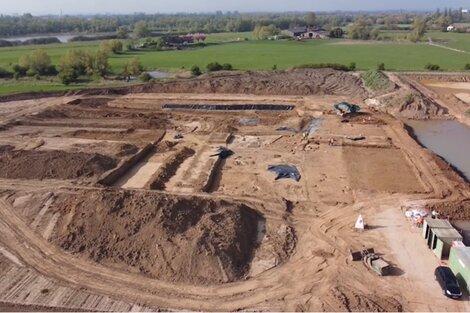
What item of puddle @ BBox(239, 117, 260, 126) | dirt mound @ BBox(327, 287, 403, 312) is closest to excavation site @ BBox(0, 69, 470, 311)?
dirt mound @ BBox(327, 287, 403, 312)

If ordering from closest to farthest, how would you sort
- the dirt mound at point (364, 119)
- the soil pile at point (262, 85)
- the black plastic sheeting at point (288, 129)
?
the black plastic sheeting at point (288, 129), the dirt mound at point (364, 119), the soil pile at point (262, 85)

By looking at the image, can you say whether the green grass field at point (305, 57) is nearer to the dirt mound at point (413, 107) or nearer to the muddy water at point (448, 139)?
the dirt mound at point (413, 107)

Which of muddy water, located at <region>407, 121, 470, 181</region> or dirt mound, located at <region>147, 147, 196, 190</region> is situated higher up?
dirt mound, located at <region>147, 147, 196, 190</region>

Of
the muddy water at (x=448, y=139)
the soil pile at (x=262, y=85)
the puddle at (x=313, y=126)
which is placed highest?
the soil pile at (x=262, y=85)

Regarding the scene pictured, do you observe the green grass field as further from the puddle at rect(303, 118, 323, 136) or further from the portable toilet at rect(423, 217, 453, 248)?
the portable toilet at rect(423, 217, 453, 248)

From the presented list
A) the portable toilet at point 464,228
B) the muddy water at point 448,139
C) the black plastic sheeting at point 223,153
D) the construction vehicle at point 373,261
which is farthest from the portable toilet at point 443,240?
the black plastic sheeting at point 223,153

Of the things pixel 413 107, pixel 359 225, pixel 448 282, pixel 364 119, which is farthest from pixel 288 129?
pixel 448 282

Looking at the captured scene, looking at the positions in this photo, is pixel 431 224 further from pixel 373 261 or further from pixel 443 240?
pixel 373 261
